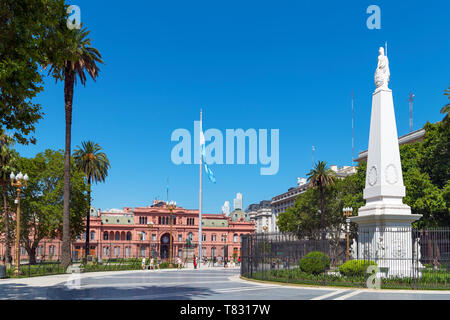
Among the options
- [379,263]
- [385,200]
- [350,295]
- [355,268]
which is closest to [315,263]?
[355,268]

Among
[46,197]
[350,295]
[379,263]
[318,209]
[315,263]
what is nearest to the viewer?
[350,295]

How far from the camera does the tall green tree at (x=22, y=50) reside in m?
13.4

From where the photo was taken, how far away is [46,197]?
160 feet

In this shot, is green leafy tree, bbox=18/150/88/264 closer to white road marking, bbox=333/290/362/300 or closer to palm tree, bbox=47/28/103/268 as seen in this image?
palm tree, bbox=47/28/103/268

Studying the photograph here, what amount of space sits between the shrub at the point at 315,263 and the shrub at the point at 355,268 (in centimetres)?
117

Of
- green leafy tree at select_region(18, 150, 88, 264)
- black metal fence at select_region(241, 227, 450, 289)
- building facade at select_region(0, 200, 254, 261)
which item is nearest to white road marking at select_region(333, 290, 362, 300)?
black metal fence at select_region(241, 227, 450, 289)

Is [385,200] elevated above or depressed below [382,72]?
below

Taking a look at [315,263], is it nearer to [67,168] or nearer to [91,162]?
[67,168]

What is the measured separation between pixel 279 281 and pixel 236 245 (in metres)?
97.0

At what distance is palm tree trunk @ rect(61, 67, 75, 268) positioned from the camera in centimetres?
3453

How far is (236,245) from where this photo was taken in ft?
391

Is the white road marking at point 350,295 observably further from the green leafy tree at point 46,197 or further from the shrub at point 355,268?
the green leafy tree at point 46,197

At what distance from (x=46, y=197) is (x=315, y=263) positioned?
33.9 metres

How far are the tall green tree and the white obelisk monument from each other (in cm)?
1540
